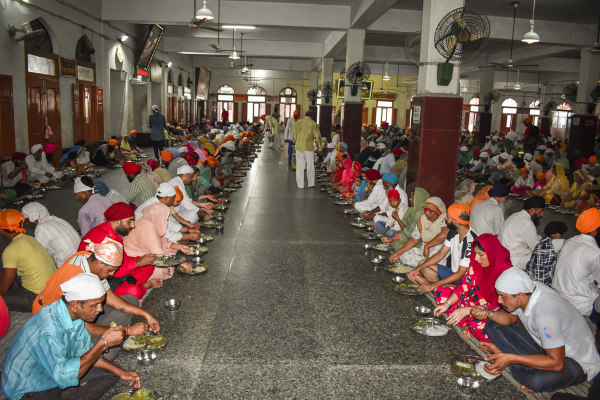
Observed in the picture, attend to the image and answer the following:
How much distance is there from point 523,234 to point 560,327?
1855 millimetres

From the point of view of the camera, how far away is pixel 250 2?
43.1 feet

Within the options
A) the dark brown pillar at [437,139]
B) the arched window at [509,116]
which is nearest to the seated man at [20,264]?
the dark brown pillar at [437,139]

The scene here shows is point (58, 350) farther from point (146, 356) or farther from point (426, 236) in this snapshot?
point (426, 236)

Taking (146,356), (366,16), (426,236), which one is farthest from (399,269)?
(366,16)

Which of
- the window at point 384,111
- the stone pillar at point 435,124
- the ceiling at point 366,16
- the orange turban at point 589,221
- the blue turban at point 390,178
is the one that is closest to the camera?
the orange turban at point 589,221

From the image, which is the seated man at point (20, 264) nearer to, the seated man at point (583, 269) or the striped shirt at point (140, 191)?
the striped shirt at point (140, 191)

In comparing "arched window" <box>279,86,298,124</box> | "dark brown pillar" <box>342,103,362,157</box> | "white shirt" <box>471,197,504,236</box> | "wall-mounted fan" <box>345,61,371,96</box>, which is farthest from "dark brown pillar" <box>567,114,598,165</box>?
"arched window" <box>279,86,298,124</box>

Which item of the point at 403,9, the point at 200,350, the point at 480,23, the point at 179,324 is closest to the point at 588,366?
the point at 200,350

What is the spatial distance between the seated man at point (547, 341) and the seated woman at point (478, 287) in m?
0.48

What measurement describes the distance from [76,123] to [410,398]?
40.8 ft

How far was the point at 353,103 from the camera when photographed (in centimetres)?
1400

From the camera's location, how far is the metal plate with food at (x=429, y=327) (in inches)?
142

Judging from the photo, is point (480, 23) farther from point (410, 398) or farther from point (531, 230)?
point (410, 398)

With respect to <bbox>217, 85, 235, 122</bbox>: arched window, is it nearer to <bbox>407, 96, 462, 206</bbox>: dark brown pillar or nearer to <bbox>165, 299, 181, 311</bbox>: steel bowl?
<bbox>407, 96, 462, 206</bbox>: dark brown pillar
